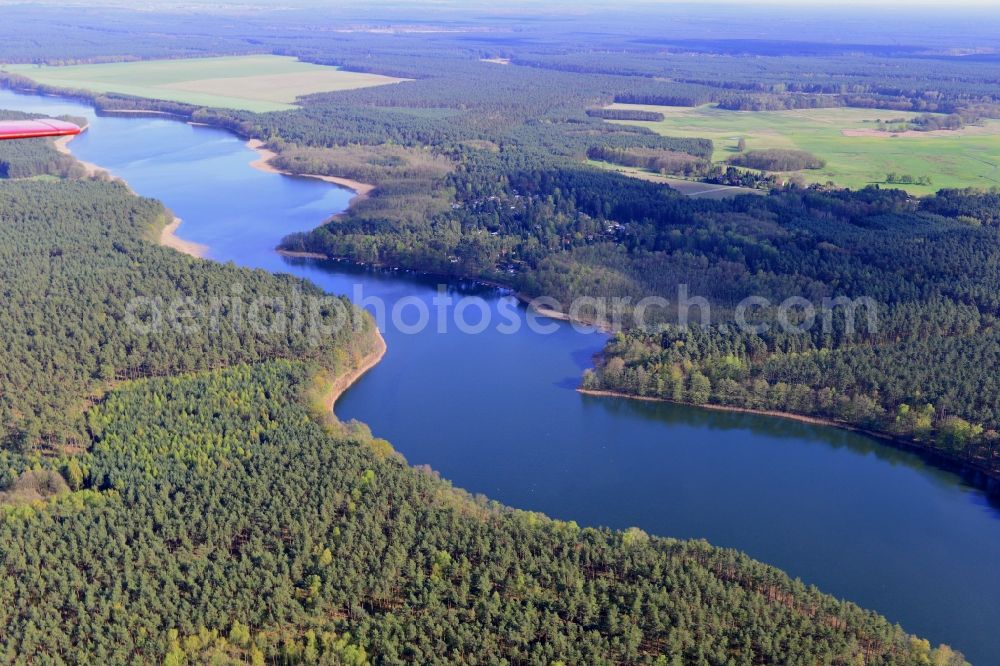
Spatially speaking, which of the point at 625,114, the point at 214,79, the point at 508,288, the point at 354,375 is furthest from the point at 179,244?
the point at 214,79

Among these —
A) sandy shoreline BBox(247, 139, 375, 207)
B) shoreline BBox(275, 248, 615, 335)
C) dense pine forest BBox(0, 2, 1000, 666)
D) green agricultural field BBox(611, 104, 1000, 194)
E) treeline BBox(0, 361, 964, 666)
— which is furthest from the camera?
green agricultural field BBox(611, 104, 1000, 194)

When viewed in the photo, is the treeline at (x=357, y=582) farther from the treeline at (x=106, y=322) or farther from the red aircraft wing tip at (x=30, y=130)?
the red aircraft wing tip at (x=30, y=130)

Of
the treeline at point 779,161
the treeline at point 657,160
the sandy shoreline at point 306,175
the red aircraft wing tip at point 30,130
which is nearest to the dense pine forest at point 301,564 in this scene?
the red aircraft wing tip at point 30,130

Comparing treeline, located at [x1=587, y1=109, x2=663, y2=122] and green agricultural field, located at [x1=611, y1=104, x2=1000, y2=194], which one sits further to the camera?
treeline, located at [x1=587, y1=109, x2=663, y2=122]

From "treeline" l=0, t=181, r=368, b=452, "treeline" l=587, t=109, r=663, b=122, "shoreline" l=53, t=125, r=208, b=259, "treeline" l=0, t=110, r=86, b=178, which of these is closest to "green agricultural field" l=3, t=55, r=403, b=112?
"treeline" l=0, t=110, r=86, b=178

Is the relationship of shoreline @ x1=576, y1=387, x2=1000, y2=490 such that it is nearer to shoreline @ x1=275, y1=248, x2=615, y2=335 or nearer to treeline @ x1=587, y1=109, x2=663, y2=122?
shoreline @ x1=275, y1=248, x2=615, y2=335
